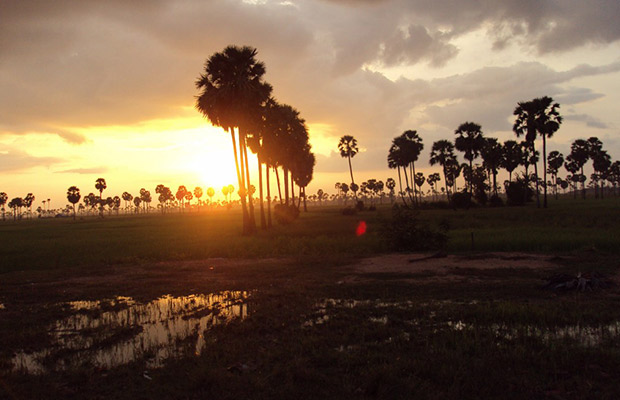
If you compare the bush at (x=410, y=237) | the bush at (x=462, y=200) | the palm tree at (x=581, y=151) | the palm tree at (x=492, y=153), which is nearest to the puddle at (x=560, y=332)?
the bush at (x=410, y=237)

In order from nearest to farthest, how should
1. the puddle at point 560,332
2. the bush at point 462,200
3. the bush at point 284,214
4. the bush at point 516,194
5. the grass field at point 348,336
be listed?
the grass field at point 348,336 → the puddle at point 560,332 → the bush at point 284,214 → the bush at point 462,200 → the bush at point 516,194

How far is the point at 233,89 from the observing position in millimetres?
→ 39344

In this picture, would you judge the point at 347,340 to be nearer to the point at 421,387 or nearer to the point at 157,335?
the point at 421,387

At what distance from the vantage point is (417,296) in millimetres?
13477

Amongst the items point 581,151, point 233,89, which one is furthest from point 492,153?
point 233,89

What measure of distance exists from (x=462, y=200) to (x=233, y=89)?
51669mm

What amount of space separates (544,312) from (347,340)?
5395 mm

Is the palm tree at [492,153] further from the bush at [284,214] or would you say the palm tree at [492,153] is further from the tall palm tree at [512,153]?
the bush at [284,214]

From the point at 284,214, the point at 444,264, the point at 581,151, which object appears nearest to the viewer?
the point at 444,264

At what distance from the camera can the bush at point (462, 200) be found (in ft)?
246

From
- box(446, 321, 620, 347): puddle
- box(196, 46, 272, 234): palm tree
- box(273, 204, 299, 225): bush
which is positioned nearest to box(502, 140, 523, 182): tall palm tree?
box(273, 204, 299, 225): bush

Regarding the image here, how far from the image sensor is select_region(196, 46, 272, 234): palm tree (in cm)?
3944

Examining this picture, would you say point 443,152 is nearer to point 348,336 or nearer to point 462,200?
point 462,200

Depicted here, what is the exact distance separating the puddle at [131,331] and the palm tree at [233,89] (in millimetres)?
26581
